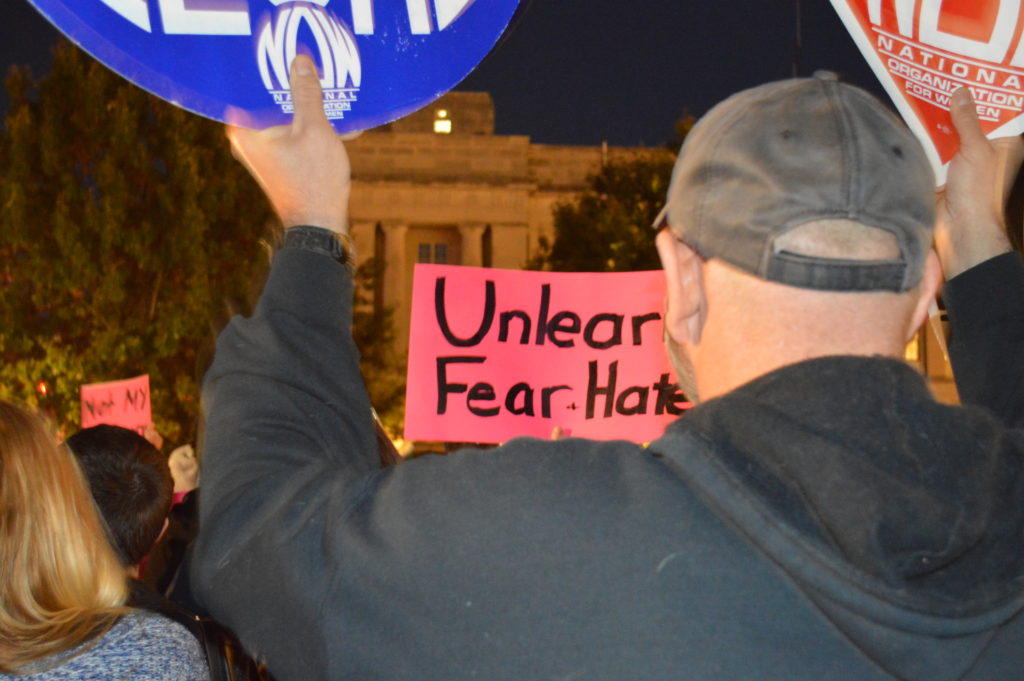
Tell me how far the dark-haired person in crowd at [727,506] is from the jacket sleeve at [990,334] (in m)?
0.42

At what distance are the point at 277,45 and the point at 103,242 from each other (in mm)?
16627

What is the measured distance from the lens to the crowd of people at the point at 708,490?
109 centimetres

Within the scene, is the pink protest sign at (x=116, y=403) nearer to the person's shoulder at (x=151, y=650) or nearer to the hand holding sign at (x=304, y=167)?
the person's shoulder at (x=151, y=650)

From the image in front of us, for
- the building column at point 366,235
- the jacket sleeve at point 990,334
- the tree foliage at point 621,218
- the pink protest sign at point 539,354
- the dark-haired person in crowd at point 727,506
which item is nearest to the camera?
the dark-haired person in crowd at point 727,506

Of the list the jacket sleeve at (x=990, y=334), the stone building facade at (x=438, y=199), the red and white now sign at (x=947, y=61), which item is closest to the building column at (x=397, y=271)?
the stone building facade at (x=438, y=199)

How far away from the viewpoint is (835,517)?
1070mm

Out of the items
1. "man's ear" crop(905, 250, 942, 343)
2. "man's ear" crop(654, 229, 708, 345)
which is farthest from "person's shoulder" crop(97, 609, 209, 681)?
"man's ear" crop(905, 250, 942, 343)

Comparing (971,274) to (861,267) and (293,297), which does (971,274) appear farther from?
(293,297)

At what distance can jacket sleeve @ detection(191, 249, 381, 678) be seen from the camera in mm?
1139

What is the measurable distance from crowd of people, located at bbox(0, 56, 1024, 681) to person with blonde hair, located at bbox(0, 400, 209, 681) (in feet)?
2.93

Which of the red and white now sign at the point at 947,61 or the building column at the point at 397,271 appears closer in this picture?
the red and white now sign at the point at 947,61

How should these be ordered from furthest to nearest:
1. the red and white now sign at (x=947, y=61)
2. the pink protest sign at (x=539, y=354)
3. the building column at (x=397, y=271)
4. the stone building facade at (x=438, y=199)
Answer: the stone building facade at (x=438, y=199) < the building column at (x=397, y=271) < the pink protest sign at (x=539, y=354) < the red and white now sign at (x=947, y=61)

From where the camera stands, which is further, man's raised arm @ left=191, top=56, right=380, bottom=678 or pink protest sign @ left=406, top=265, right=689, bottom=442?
pink protest sign @ left=406, top=265, right=689, bottom=442

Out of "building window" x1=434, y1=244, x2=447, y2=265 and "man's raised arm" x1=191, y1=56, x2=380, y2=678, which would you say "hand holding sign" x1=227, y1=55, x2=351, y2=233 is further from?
"building window" x1=434, y1=244, x2=447, y2=265
